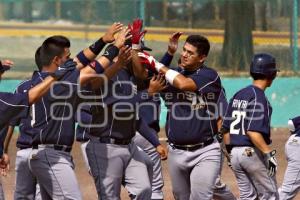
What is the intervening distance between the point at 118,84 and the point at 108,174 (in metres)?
0.84

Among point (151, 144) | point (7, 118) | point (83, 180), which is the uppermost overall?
point (7, 118)

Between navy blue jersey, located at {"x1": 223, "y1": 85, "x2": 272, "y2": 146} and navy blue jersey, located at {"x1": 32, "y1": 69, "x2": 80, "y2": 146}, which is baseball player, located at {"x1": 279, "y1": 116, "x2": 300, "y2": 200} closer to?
navy blue jersey, located at {"x1": 223, "y1": 85, "x2": 272, "y2": 146}

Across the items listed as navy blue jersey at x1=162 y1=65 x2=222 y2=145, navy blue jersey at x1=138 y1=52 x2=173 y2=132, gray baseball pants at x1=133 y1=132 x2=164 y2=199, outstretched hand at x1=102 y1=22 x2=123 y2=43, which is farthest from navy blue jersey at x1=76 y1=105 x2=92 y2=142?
navy blue jersey at x1=138 y1=52 x2=173 y2=132

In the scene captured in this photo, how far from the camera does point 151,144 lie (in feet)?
33.9

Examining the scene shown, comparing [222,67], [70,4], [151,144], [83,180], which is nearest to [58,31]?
[70,4]

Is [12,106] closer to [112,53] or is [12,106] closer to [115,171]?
[112,53]

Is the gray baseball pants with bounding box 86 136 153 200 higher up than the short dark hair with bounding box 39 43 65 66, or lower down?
lower down

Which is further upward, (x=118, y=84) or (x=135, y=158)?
(x=118, y=84)

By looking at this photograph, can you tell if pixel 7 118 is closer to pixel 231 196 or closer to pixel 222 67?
pixel 231 196

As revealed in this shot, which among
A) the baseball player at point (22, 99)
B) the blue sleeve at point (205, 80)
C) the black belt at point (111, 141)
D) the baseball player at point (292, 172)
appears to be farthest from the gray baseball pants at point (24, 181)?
the baseball player at point (292, 172)

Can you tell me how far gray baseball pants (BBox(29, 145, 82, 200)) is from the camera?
799 centimetres

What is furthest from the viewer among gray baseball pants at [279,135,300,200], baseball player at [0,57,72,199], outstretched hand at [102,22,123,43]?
gray baseball pants at [279,135,300,200]

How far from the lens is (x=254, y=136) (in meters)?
8.48

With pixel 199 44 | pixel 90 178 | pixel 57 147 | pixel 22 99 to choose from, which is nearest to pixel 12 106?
pixel 22 99
